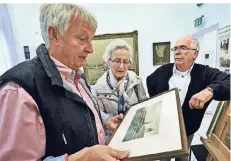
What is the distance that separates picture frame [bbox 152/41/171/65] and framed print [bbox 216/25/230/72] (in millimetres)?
969

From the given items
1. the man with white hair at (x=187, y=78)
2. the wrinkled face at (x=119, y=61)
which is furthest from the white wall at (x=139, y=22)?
the wrinkled face at (x=119, y=61)

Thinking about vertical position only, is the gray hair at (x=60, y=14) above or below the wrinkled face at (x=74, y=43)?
above

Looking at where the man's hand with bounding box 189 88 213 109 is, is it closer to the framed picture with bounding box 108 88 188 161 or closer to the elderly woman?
the framed picture with bounding box 108 88 188 161

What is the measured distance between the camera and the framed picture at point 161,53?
3221mm

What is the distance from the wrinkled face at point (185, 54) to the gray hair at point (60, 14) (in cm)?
93

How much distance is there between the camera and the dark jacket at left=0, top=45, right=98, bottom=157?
0.53 metres

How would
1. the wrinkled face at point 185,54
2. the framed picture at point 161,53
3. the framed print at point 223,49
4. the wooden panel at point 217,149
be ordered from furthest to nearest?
the framed picture at point 161,53 < the framed print at point 223,49 < the wrinkled face at point 185,54 < the wooden panel at point 217,149

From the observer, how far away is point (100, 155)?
1.64 feet

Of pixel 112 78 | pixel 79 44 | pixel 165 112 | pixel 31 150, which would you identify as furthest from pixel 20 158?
pixel 112 78

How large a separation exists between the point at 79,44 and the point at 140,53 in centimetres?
274

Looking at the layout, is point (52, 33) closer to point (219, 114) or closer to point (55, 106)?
point (55, 106)

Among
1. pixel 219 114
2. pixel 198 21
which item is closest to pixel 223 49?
pixel 198 21

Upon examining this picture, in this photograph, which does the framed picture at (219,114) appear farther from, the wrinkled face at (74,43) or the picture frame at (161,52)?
the picture frame at (161,52)

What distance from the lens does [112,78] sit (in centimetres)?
134
